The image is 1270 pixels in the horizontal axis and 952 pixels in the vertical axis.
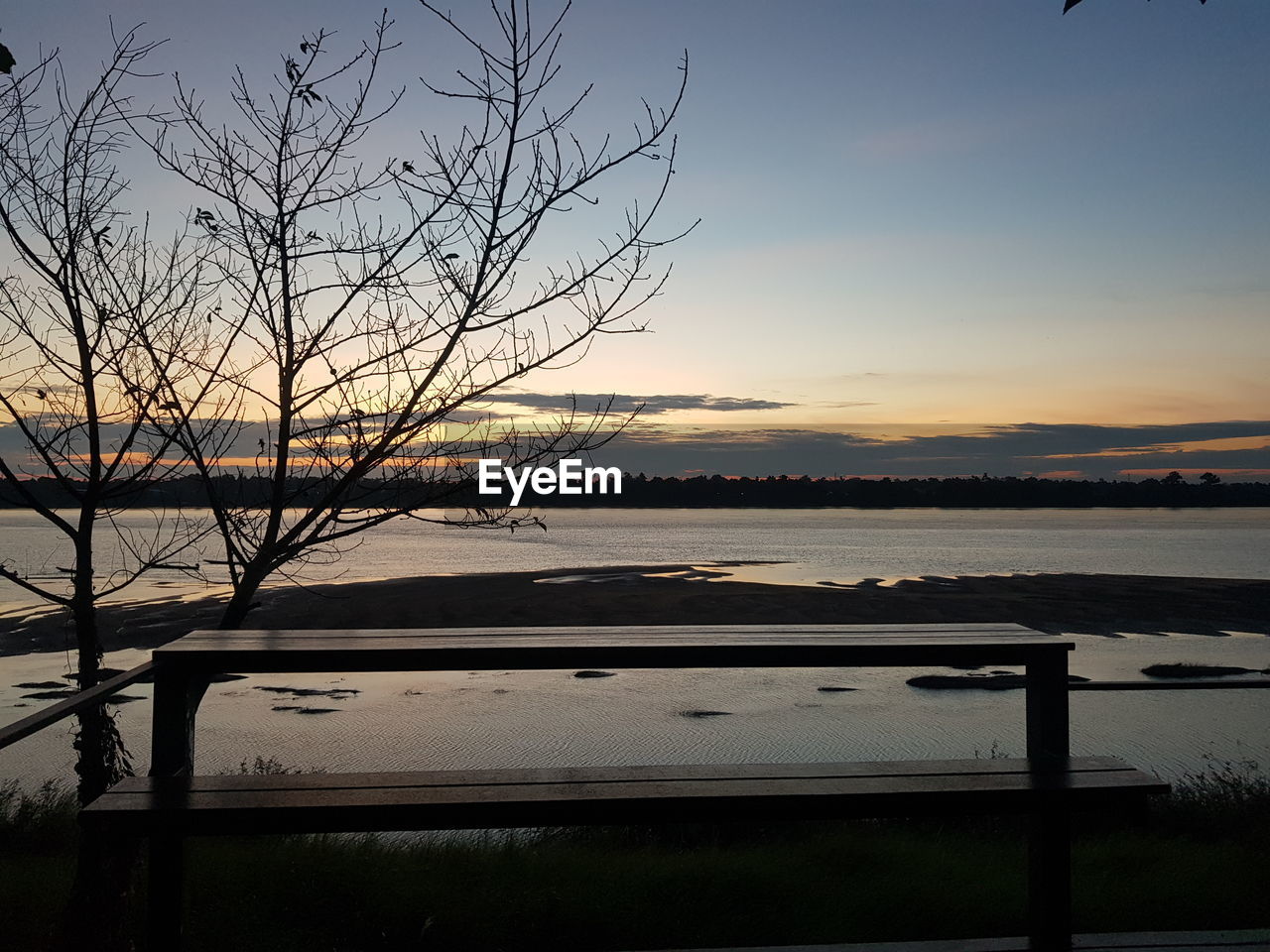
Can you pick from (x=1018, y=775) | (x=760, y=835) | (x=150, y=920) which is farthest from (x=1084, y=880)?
(x=150, y=920)

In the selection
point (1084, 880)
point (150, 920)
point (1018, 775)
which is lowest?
point (1084, 880)

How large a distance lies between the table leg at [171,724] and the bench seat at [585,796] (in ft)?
0.48

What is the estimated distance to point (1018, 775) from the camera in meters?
2.81

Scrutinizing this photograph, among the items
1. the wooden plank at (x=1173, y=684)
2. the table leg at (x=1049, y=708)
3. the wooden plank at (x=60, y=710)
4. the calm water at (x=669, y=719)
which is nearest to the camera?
the wooden plank at (x=60, y=710)

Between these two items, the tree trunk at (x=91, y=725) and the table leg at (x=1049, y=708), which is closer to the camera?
the table leg at (x=1049, y=708)

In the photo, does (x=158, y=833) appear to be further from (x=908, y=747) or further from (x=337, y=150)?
(x=908, y=747)

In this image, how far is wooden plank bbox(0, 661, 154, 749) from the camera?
1980 mm

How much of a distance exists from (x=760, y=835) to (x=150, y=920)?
6.34m

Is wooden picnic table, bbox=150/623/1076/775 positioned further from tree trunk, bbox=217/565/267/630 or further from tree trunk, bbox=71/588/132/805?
tree trunk, bbox=71/588/132/805

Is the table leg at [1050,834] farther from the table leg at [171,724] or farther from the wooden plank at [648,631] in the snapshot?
the table leg at [171,724]

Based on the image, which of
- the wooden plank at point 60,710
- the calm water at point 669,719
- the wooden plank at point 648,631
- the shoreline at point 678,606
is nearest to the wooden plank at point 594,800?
the wooden plank at point 60,710

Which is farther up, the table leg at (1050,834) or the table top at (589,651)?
the table top at (589,651)

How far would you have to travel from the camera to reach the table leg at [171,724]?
287 cm

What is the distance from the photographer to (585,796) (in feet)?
8.38
